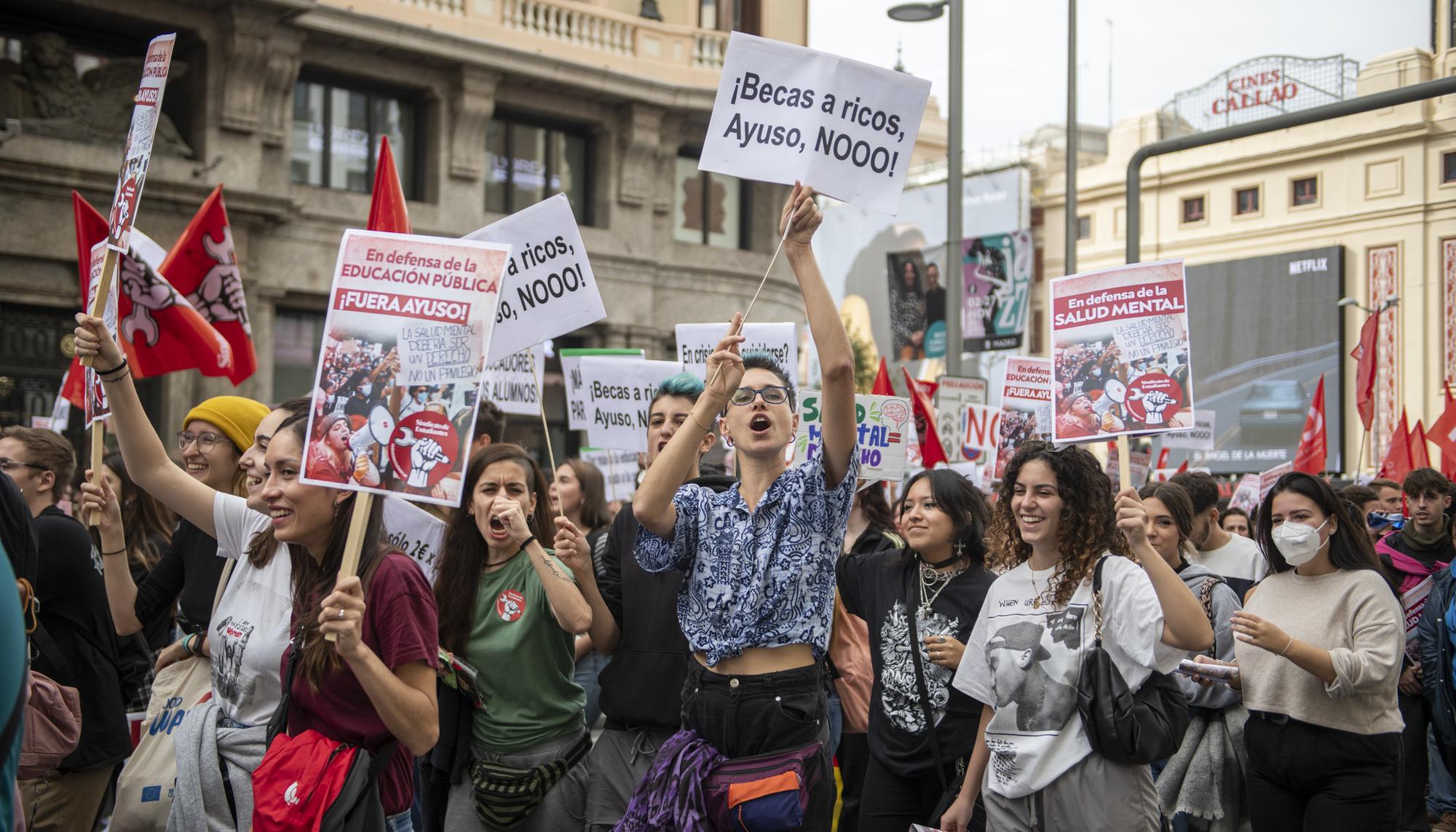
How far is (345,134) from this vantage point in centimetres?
2094

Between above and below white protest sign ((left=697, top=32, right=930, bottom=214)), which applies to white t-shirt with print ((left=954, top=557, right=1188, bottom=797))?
below

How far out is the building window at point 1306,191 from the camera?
50812 mm

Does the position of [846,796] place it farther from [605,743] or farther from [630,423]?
[630,423]

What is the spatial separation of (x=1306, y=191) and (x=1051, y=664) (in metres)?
52.1

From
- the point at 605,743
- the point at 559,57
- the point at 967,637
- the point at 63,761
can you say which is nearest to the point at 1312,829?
the point at 967,637

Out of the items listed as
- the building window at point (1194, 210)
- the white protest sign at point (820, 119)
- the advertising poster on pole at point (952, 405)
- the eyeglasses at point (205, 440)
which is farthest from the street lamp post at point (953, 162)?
the building window at point (1194, 210)

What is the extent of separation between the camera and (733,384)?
400 centimetres

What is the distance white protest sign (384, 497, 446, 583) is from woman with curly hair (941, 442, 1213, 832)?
222 centimetres

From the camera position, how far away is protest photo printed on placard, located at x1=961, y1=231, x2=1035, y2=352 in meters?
15.8

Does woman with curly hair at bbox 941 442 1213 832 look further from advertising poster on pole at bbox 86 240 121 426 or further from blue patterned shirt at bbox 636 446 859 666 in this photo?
advertising poster on pole at bbox 86 240 121 426

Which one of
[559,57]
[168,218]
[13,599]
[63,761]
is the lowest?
[63,761]

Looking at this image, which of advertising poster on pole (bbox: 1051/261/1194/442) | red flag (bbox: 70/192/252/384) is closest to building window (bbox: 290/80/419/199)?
red flag (bbox: 70/192/252/384)

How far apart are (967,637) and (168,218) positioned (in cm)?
1601

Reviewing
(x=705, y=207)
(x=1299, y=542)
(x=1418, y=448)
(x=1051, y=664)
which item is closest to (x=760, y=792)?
(x=1051, y=664)
